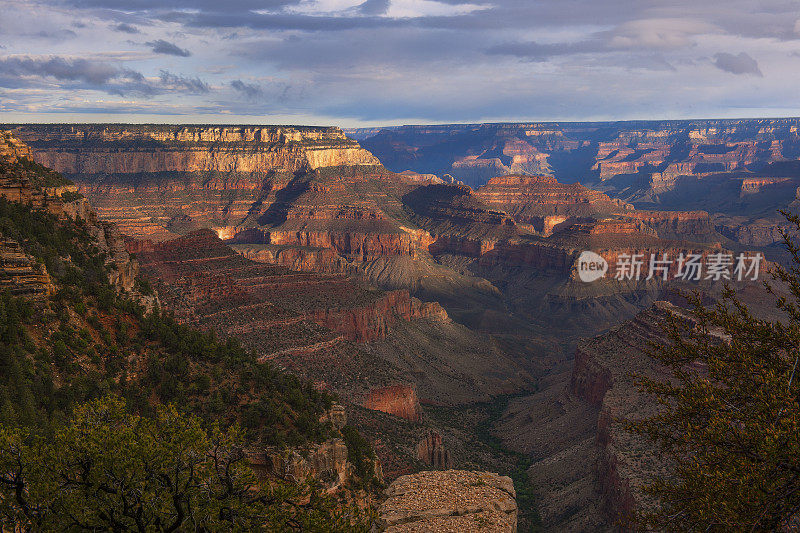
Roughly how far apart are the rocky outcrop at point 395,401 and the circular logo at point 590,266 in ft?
388

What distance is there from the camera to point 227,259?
286 ft

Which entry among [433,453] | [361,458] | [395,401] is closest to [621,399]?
[433,453]

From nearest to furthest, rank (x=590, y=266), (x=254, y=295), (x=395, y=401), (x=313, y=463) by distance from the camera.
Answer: (x=313, y=463)
(x=395, y=401)
(x=254, y=295)
(x=590, y=266)

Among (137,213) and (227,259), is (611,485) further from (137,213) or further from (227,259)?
(137,213)

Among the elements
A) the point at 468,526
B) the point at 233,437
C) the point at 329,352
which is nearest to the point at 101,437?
the point at 233,437

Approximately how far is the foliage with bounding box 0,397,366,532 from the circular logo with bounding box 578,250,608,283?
16616cm

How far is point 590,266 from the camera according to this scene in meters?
180

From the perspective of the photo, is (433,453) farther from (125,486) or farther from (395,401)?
(125,486)

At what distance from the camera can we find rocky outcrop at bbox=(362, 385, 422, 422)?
65.3 metres

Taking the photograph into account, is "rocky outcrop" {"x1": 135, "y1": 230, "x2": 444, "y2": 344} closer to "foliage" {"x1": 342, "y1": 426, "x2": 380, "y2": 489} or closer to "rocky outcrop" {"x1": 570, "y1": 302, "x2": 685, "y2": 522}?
"foliage" {"x1": 342, "y1": 426, "x2": 380, "y2": 489}

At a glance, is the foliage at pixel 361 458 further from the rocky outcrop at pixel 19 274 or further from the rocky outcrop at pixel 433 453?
the rocky outcrop at pixel 19 274

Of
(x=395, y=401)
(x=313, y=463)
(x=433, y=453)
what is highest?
(x=313, y=463)

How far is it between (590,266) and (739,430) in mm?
164888

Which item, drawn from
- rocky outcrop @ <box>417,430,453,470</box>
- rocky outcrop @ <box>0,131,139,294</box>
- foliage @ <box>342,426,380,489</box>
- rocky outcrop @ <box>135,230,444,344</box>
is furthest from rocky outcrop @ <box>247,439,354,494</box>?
rocky outcrop @ <box>135,230,444,344</box>
